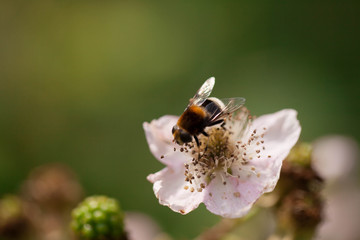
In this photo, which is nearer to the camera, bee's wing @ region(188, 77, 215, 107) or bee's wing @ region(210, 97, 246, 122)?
bee's wing @ region(210, 97, 246, 122)

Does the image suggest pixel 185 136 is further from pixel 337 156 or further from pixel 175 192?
pixel 337 156

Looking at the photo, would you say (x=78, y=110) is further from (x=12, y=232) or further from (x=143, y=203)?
(x=12, y=232)

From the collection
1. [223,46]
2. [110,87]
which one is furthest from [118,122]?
[223,46]

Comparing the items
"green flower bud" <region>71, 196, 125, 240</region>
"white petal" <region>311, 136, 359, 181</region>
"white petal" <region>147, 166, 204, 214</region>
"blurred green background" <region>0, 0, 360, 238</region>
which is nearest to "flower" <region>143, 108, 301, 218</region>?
"white petal" <region>147, 166, 204, 214</region>

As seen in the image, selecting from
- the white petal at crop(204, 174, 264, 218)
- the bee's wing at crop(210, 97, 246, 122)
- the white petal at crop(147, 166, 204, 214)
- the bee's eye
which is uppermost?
the bee's wing at crop(210, 97, 246, 122)

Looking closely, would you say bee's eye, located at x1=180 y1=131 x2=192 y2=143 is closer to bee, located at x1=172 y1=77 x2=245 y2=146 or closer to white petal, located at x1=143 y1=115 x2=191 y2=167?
bee, located at x1=172 y1=77 x2=245 y2=146
